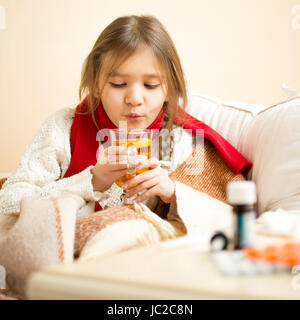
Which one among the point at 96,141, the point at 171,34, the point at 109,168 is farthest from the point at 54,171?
the point at 171,34

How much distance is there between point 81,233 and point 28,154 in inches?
19.9

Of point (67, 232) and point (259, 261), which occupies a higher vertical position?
point (259, 261)

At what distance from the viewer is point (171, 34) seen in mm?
2227

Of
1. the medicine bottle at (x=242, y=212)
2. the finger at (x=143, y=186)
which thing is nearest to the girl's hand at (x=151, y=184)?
the finger at (x=143, y=186)

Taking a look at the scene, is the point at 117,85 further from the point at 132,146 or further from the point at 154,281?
the point at 154,281

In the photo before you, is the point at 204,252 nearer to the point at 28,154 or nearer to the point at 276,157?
the point at 276,157

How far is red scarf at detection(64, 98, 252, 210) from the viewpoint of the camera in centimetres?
134

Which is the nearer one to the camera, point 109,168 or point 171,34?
point 109,168

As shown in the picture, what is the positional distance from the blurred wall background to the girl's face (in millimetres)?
889

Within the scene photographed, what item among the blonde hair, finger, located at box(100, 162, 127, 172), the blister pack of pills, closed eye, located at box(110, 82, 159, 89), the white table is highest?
the blonde hair

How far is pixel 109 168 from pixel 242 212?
660 mm

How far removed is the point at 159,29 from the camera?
1419 millimetres

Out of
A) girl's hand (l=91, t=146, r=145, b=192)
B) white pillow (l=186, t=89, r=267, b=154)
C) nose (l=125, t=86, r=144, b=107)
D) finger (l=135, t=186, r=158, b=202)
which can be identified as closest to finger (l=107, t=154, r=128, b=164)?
girl's hand (l=91, t=146, r=145, b=192)

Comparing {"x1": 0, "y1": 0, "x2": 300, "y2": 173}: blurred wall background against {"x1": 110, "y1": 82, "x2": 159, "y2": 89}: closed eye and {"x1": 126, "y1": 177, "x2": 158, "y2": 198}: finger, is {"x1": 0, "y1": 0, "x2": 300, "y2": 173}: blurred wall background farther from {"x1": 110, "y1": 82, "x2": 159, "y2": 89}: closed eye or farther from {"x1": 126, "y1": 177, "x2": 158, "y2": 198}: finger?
{"x1": 126, "y1": 177, "x2": 158, "y2": 198}: finger
